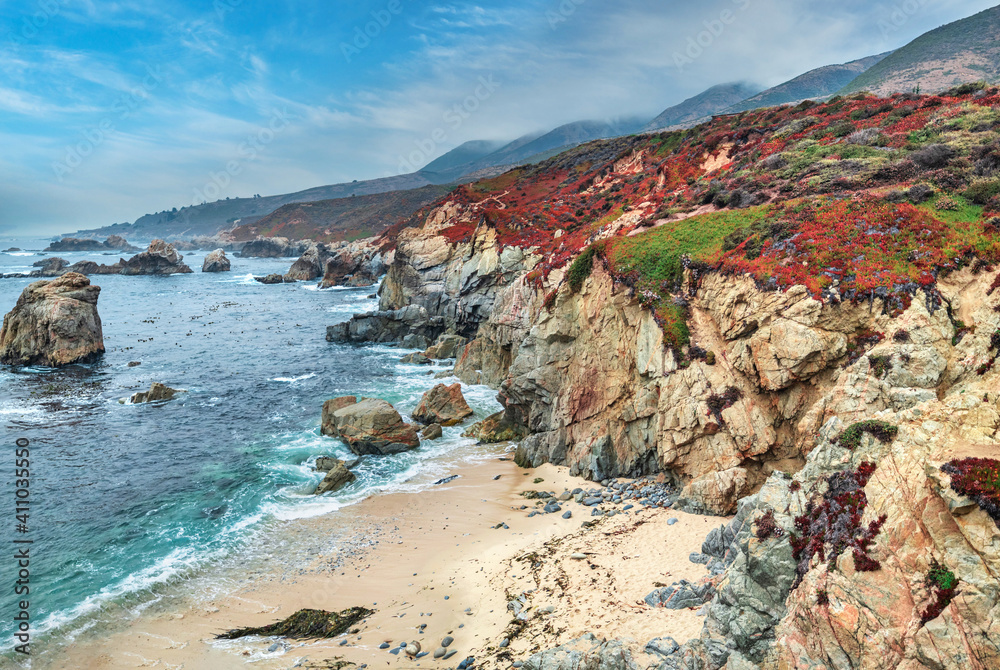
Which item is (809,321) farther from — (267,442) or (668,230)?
(267,442)

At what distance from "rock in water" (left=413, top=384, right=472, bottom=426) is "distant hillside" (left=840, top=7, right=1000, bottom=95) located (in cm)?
12412

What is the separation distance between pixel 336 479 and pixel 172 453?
1241 centimetres

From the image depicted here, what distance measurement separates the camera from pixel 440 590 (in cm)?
1731

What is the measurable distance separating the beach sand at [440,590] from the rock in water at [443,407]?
1064 cm

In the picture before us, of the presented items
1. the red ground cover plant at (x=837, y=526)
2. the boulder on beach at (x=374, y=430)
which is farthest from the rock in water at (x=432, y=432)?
the red ground cover plant at (x=837, y=526)

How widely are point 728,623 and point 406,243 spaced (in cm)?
6586

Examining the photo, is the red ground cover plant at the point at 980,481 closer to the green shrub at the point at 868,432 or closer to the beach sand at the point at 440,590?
the green shrub at the point at 868,432

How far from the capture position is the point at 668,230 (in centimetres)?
2889

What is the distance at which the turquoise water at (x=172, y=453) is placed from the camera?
19891 mm

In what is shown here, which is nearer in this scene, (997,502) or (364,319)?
(997,502)

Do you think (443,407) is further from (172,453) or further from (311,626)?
(311,626)

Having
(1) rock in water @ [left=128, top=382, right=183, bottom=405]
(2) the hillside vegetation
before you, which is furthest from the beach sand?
(1) rock in water @ [left=128, top=382, right=183, bottom=405]

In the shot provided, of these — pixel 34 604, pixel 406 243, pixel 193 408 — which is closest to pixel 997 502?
pixel 34 604

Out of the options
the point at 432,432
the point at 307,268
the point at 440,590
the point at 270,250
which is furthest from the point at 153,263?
the point at 440,590
